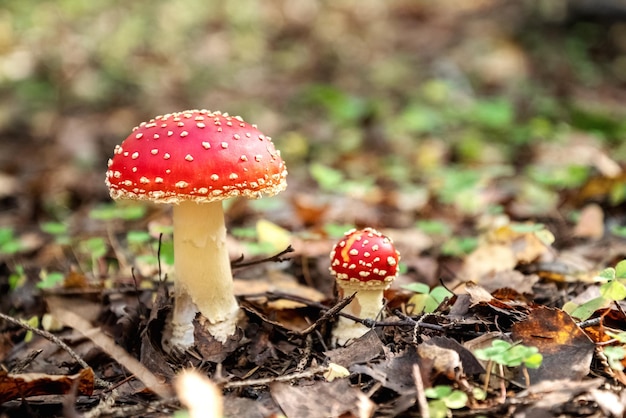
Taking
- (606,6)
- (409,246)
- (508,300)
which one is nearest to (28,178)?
(409,246)

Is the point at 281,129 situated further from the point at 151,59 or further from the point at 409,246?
the point at 409,246

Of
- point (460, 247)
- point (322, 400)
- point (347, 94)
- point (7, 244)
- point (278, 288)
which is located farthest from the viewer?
point (347, 94)

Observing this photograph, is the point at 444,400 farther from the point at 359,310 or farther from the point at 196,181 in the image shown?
the point at 196,181

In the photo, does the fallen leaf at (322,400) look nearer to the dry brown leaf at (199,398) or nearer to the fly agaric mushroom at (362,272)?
the dry brown leaf at (199,398)

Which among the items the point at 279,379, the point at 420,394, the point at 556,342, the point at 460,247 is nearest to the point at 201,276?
the point at 279,379

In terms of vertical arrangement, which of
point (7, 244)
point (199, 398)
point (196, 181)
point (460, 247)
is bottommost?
point (460, 247)

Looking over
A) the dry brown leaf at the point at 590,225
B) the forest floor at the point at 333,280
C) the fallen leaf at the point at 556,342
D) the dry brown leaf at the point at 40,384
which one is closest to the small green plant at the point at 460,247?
the forest floor at the point at 333,280
